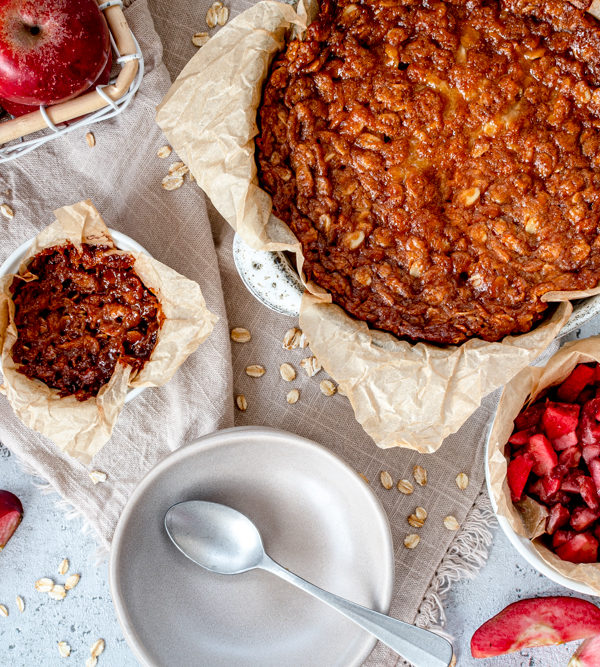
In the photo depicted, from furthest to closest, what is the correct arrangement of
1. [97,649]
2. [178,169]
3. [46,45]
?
[97,649] < [178,169] < [46,45]

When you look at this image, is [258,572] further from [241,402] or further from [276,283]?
[276,283]

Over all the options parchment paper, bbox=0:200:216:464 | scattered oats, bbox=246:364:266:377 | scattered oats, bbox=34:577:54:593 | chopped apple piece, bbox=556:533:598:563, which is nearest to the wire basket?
parchment paper, bbox=0:200:216:464

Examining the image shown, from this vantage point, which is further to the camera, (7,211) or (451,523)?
(451,523)

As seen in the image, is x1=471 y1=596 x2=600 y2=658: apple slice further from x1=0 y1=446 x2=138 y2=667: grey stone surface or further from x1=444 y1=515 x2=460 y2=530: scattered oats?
x1=0 y1=446 x2=138 y2=667: grey stone surface

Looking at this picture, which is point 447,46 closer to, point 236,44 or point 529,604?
point 236,44

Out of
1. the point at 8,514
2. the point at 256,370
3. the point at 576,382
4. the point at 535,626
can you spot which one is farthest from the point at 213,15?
the point at 535,626

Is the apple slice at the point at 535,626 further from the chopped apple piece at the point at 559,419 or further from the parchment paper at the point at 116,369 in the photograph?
the parchment paper at the point at 116,369
